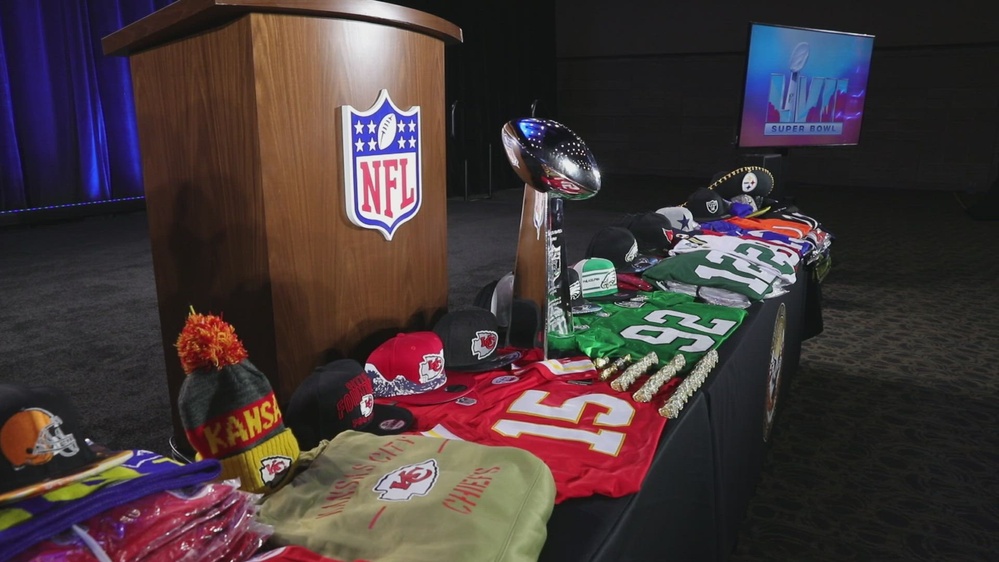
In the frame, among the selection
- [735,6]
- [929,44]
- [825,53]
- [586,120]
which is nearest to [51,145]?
[825,53]

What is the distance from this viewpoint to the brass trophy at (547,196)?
1004 mm

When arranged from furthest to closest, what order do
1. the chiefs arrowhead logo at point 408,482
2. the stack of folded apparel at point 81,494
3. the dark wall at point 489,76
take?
the dark wall at point 489,76 < the chiefs arrowhead logo at point 408,482 < the stack of folded apparel at point 81,494

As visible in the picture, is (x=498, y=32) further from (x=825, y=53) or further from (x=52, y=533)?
(x=52, y=533)

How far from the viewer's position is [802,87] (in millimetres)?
4031

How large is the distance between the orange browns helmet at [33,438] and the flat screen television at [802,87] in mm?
3792

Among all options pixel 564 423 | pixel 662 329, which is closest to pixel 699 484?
pixel 564 423

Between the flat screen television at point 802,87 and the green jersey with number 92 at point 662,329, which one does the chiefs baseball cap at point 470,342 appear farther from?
the flat screen television at point 802,87

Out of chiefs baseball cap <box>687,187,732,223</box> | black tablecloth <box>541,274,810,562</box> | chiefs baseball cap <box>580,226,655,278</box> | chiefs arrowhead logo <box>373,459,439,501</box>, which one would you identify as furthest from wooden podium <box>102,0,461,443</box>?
chiefs baseball cap <box>687,187,732,223</box>

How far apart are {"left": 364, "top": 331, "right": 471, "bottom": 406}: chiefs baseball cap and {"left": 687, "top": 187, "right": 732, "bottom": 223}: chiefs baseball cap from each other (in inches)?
69.3

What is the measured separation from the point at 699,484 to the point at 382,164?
682 mm

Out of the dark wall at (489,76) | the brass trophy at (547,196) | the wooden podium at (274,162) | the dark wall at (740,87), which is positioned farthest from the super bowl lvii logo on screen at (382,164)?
the dark wall at (740,87)

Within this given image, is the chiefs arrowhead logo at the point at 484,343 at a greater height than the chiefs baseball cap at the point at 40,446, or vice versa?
the chiefs baseball cap at the point at 40,446

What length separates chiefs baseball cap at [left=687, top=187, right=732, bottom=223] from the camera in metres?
2.57

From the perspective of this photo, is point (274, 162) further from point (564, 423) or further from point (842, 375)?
point (842, 375)
